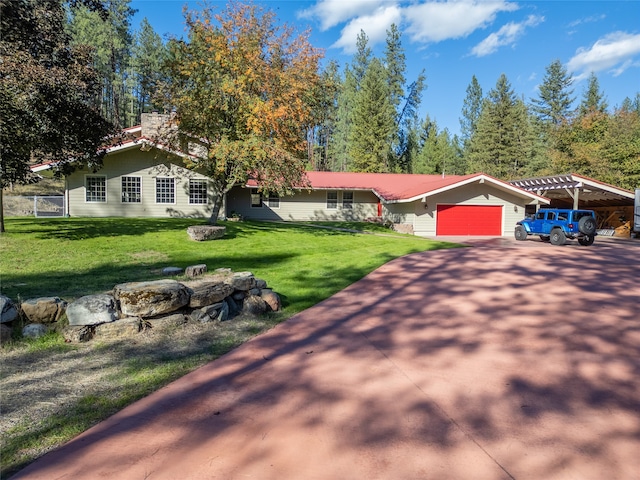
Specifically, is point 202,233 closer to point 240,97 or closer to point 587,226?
point 240,97

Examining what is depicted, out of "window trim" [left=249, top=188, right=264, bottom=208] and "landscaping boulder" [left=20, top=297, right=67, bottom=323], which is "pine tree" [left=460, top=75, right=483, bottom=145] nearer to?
"window trim" [left=249, top=188, right=264, bottom=208]

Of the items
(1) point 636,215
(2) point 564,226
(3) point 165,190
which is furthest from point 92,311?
(1) point 636,215

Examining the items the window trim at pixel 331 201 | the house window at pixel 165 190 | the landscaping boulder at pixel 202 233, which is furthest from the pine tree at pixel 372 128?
the landscaping boulder at pixel 202 233

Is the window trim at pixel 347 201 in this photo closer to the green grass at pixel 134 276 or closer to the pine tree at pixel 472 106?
the green grass at pixel 134 276

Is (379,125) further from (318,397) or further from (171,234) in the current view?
(318,397)

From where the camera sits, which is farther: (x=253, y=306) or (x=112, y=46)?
(x=112, y=46)

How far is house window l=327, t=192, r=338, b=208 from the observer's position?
1075 inches

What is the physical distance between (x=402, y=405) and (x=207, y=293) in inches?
147

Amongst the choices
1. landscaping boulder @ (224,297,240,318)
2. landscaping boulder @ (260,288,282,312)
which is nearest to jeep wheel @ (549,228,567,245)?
landscaping boulder @ (260,288,282,312)

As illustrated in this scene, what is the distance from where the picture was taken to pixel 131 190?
2156cm

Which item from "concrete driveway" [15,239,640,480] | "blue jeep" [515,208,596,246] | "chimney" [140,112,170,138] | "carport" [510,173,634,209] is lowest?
"concrete driveway" [15,239,640,480]

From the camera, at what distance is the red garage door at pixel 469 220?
22.0 m

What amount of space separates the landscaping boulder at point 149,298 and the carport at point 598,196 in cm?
2007

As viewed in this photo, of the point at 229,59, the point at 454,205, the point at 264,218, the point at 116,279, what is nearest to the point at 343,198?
the point at 264,218
